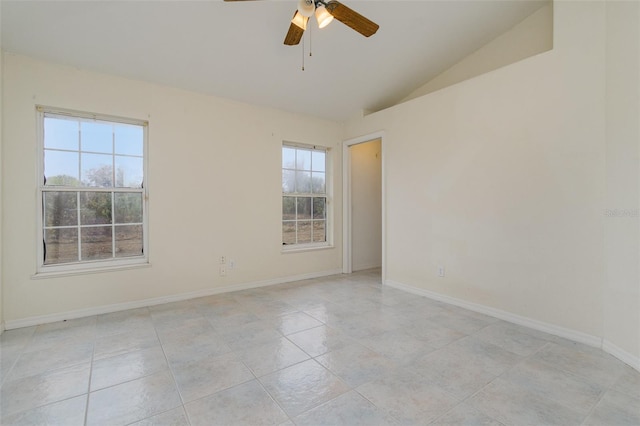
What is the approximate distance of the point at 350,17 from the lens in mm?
2164

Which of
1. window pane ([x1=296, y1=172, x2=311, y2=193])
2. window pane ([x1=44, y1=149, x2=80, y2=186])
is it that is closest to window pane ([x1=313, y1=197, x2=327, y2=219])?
window pane ([x1=296, y1=172, x2=311, y2=193])

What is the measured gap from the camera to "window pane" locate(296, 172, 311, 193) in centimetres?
473

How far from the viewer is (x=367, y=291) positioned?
13.1 ft

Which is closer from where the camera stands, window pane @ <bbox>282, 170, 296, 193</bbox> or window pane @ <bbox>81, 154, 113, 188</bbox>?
window pane @ <bbox>81, 154, 113, 188</bbox>

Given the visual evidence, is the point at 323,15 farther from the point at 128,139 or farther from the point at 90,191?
the point at 90,191

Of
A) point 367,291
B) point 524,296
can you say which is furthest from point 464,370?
point 367,291

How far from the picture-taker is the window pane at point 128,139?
131 inches

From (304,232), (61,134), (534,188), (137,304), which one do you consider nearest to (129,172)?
(61,134)

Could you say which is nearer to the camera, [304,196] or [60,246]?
[60,246]

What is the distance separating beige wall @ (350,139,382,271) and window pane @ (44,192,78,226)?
12.6ft

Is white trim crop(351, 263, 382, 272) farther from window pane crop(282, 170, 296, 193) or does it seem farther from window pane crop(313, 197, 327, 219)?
window pane crop(282, 170, 296, 193)

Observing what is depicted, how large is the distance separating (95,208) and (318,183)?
3049 millimetres

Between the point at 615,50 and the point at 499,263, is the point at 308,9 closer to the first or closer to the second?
the point at 615,50

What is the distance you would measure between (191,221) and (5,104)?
6.43ft
